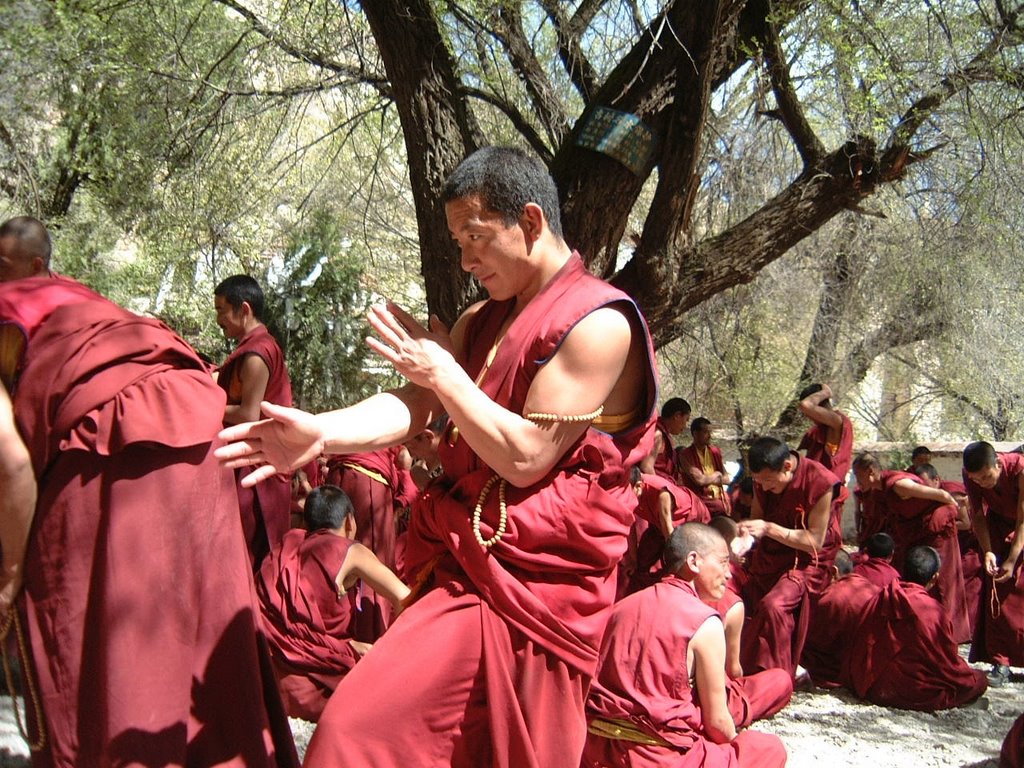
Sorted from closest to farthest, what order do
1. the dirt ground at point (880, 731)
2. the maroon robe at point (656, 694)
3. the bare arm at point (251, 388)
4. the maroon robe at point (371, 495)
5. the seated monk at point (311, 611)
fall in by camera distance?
the maroon robe at point (656, 694)
the seated monk at point (311, 611)
the dirt ground at point (880, 731)
the bare arm at point (251, 388)
the maroon robe at point (371, 495)

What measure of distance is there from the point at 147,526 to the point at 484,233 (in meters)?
1.05

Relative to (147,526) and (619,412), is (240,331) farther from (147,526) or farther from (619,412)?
(619,412)

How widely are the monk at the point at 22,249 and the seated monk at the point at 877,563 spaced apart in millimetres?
5121

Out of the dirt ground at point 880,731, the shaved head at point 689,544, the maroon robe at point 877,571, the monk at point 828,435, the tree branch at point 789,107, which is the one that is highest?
the tree branch at point 789,107

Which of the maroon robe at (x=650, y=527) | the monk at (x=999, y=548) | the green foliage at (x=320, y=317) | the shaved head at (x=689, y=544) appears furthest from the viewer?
the green foliage at (x=320, y=317)

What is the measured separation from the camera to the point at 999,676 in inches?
275

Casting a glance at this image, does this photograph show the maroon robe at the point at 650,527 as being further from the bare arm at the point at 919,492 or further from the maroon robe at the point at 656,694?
the maroon robe at the point at 656,694

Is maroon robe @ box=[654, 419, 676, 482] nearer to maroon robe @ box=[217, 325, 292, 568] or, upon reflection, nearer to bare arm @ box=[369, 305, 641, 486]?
maroon robe @ box=[217, 325, 292, 568]

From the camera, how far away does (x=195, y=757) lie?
2742mm

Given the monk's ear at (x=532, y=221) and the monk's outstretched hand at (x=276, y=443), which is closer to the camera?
the monk's outstretched hand at (x=276, y=443)

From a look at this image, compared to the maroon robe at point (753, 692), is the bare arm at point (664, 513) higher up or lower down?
higher up

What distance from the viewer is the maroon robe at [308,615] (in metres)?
4.73

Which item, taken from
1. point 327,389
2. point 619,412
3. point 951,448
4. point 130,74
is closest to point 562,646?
point 619,412

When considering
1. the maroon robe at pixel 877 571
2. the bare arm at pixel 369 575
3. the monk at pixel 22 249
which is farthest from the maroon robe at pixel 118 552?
the maroon robe at pixel 877 571
